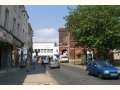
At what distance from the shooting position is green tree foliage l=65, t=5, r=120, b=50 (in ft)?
184

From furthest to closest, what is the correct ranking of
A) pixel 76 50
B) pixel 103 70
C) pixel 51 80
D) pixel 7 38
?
pixel 76 50 → pixel 7 38 → pixel 103 70 → pixel 51 80

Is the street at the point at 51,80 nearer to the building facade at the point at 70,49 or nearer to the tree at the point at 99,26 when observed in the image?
the tree at the point at 99,26

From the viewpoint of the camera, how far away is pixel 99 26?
57.1 metres

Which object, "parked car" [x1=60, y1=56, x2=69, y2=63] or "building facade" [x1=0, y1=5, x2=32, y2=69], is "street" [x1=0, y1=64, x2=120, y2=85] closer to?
"building facade" [x1=0, y1=5, x2=32, y2=69]

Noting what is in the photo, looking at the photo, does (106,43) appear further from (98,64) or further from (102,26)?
(98,64)

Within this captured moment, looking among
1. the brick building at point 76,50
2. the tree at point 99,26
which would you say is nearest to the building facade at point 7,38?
the tree at point 99,26

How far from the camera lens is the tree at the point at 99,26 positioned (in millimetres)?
56031

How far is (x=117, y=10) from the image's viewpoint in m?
56.8

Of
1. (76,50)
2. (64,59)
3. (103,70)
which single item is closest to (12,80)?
(103,70)

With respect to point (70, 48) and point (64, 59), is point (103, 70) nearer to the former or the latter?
point (64, 59)

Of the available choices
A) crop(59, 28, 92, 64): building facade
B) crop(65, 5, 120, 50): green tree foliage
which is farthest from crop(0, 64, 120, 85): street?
crop(59, 28, 92, 64): building facade

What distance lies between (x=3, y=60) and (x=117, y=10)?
18.5m

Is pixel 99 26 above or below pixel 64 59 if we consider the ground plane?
above
